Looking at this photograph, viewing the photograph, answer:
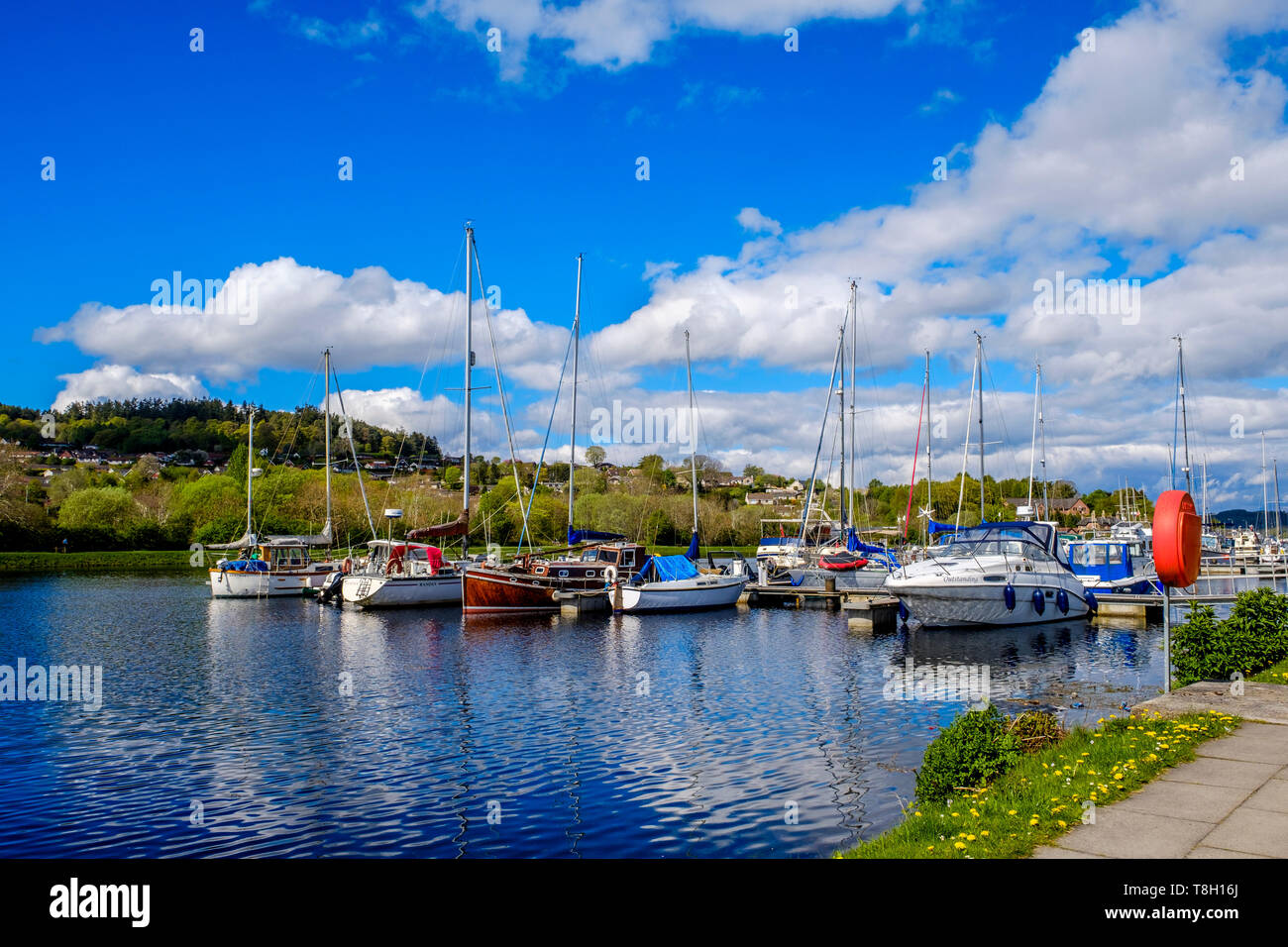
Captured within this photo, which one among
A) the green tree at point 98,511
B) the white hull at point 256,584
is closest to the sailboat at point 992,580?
the white hull at point 256,584

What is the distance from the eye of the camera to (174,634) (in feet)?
118

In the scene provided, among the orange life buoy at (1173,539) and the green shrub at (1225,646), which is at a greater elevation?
the orange life buoy at (1173,539)

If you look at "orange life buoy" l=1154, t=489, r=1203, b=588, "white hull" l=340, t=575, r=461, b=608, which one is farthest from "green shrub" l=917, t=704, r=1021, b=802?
"white hull" l=340, t=575, r=461, b=608

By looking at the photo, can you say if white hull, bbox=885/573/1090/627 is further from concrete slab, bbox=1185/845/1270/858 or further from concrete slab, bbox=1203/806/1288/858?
concrete slab, bbox=1185/845/1270/858

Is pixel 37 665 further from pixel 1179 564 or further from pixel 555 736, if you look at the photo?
pixel 1179 564

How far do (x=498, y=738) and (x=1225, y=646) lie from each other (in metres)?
13.5

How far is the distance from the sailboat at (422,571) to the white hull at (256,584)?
859cm

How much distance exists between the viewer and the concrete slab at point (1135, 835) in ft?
22.4

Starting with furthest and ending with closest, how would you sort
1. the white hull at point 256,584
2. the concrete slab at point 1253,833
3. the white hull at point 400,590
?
1. the white hull at point 256,584
2. the white hull at point 400,590
3. the concrete slab at point 1253,833

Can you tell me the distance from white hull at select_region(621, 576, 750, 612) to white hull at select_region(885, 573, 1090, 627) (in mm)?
13372

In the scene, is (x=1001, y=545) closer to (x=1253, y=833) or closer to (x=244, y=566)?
(x=1253, y=833)

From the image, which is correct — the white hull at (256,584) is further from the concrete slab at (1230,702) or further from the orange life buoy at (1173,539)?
the concrete slab at (1230,702)

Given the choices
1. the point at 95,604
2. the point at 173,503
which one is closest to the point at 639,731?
the point at 95,604

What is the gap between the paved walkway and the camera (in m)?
6.87
